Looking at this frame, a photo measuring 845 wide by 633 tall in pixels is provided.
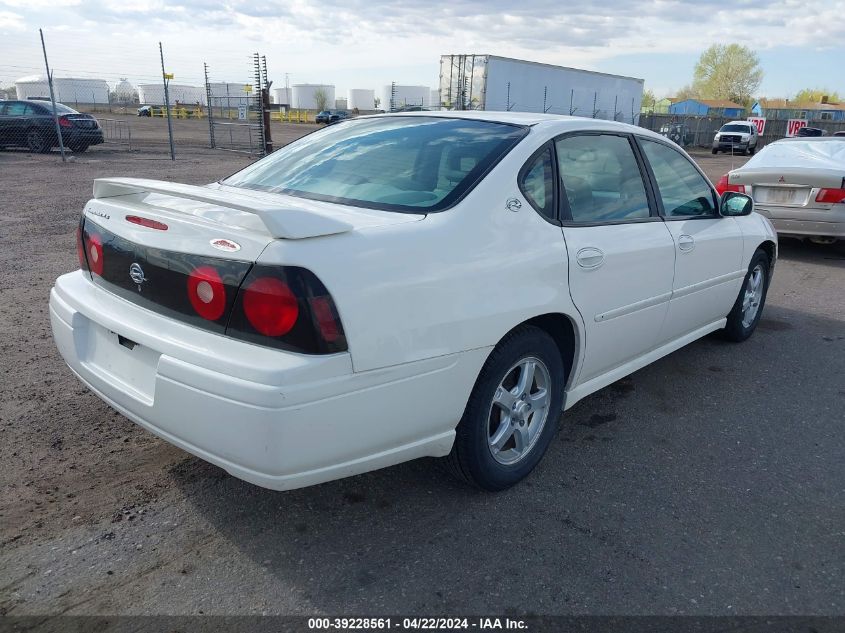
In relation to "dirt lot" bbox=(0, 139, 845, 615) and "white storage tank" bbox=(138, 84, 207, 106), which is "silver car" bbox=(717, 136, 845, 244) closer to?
"dirt lot" bbox=(0, 139, 845, 615)

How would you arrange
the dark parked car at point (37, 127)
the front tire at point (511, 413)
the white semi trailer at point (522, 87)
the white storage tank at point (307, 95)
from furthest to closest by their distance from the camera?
the white storage tank at point (307, 95) < the white semi trailer at point (522, 87) < the dark parked car at point (37, 127) < the front tire at point (511, 413)

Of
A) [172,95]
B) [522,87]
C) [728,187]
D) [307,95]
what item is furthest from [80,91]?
[728,187]

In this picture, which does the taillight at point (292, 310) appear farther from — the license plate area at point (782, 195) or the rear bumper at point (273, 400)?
the license plate area at point (782, 195)

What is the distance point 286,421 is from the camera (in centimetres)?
219

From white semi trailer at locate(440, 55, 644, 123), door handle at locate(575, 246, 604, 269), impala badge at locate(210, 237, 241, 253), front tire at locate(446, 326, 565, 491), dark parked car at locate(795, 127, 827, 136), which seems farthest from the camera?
white semi trailer at locate(440, 55, 644, 123)

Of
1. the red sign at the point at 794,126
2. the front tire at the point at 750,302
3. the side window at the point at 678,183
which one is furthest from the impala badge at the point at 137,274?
the red sign at the point at 794,126

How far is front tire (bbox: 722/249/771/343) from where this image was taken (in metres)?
5.03

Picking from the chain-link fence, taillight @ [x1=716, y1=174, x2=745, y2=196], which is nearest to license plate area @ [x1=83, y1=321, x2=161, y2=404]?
taillight @ [x1=716, y1=174, x2=745, y2=196]

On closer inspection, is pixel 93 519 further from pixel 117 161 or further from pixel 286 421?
pixel 117 161

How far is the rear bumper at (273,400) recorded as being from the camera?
7.23ft

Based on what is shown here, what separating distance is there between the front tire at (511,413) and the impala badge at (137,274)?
1.34 metres

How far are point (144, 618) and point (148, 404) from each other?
0.71 metres

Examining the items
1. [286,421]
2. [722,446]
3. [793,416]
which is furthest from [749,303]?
[286,421]

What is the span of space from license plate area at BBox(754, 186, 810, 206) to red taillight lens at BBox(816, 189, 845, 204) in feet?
0.47
